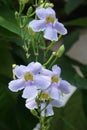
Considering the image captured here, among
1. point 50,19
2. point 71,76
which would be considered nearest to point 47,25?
point 50,19

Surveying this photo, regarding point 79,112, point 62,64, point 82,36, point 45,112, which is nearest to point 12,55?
point 62,64

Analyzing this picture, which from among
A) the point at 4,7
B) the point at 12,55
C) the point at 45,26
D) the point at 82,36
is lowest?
the point at 82,36

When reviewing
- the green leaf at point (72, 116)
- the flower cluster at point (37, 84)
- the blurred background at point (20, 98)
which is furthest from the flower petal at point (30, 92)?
the green leaf at point (72, 116)


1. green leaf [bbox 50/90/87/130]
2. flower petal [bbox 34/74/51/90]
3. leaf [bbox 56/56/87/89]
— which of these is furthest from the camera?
green leaf [bbox 50/90/87/130]

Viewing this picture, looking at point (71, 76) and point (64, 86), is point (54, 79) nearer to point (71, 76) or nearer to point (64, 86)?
point (64, 86)

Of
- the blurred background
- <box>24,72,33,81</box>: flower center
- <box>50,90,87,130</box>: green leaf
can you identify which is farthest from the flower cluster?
<box>50,90,87,130</box>: green leaf

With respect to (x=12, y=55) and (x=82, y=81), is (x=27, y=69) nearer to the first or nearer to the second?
(x=82, y=81)

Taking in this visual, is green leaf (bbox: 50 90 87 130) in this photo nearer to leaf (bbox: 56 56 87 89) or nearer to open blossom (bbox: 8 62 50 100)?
leaf (bbox: 56 56 87 89)
